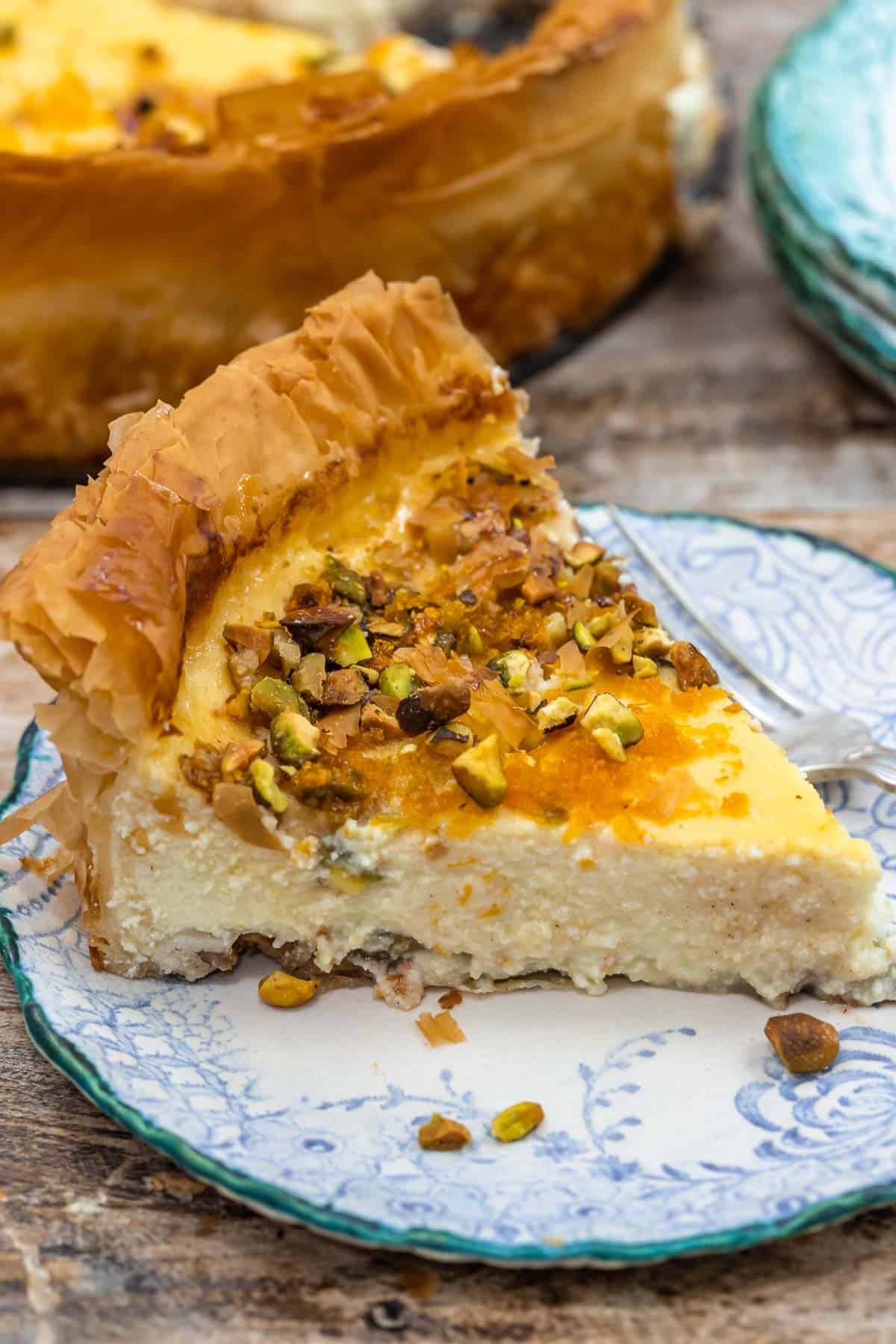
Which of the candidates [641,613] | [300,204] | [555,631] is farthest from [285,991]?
[300,204]

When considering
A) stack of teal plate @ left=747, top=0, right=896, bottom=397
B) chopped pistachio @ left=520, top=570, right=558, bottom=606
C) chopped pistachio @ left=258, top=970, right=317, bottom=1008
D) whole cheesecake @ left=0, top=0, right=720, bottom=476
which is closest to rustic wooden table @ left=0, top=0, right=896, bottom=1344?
chopped pistachio @ left=258, top=970, right=317, bottom=1008

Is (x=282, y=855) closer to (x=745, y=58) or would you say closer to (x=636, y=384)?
(x=636, y=384)

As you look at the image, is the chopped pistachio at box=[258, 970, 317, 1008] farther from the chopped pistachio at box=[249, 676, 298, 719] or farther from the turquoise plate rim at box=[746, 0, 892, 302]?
the turquoise plate rim at box=[746, 0, 892, 302]

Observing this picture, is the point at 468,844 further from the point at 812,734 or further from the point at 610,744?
the point at 812,734

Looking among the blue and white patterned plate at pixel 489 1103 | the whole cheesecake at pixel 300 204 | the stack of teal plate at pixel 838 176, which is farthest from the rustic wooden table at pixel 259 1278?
the stack of teal plate at pixel 838 176

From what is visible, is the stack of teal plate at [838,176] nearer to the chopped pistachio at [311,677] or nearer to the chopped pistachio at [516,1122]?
the chopped pistachio at [311,677]

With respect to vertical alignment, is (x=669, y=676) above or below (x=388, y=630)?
below
